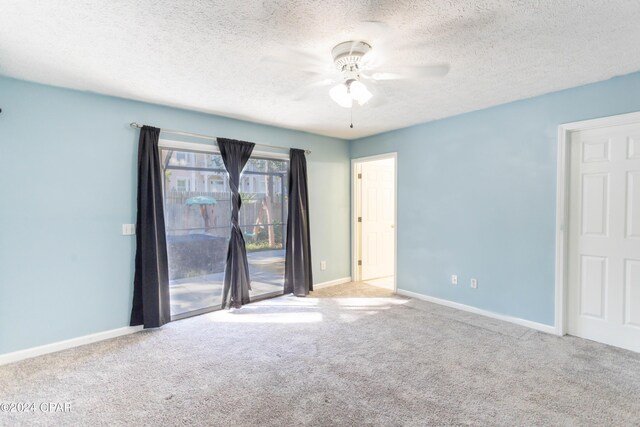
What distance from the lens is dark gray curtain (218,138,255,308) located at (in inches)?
159

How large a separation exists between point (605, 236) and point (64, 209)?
16.5ft

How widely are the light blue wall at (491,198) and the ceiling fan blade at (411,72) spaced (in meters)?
1.46

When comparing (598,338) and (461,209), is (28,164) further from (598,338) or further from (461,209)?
(598,338)

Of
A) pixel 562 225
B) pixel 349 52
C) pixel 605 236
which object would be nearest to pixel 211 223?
pixel 349 52

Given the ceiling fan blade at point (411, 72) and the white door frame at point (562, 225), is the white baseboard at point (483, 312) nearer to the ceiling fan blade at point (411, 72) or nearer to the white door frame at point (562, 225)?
the white door frame at point (562, 225)

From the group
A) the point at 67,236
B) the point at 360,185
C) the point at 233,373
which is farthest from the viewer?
the point at 360,185

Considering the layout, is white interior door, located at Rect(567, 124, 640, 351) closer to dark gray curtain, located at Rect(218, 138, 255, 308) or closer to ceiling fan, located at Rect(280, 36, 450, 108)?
ceiling fan, located at Rect(280, 36, 450, 108)

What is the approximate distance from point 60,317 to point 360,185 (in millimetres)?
4245

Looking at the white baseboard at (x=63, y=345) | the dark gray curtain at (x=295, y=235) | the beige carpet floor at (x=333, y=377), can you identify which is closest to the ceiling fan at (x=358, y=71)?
the dark gray curtain at (x=295, y=235)

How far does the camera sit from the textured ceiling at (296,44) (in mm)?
1840

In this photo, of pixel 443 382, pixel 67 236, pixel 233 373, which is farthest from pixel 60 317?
pixel 443 382

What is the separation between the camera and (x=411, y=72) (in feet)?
8.18

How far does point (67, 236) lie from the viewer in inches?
119

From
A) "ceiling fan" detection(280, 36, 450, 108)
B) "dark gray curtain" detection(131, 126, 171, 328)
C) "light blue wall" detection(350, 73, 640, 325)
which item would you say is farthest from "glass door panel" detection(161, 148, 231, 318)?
"light blue wall" detection(350, 73, 640, 325)
